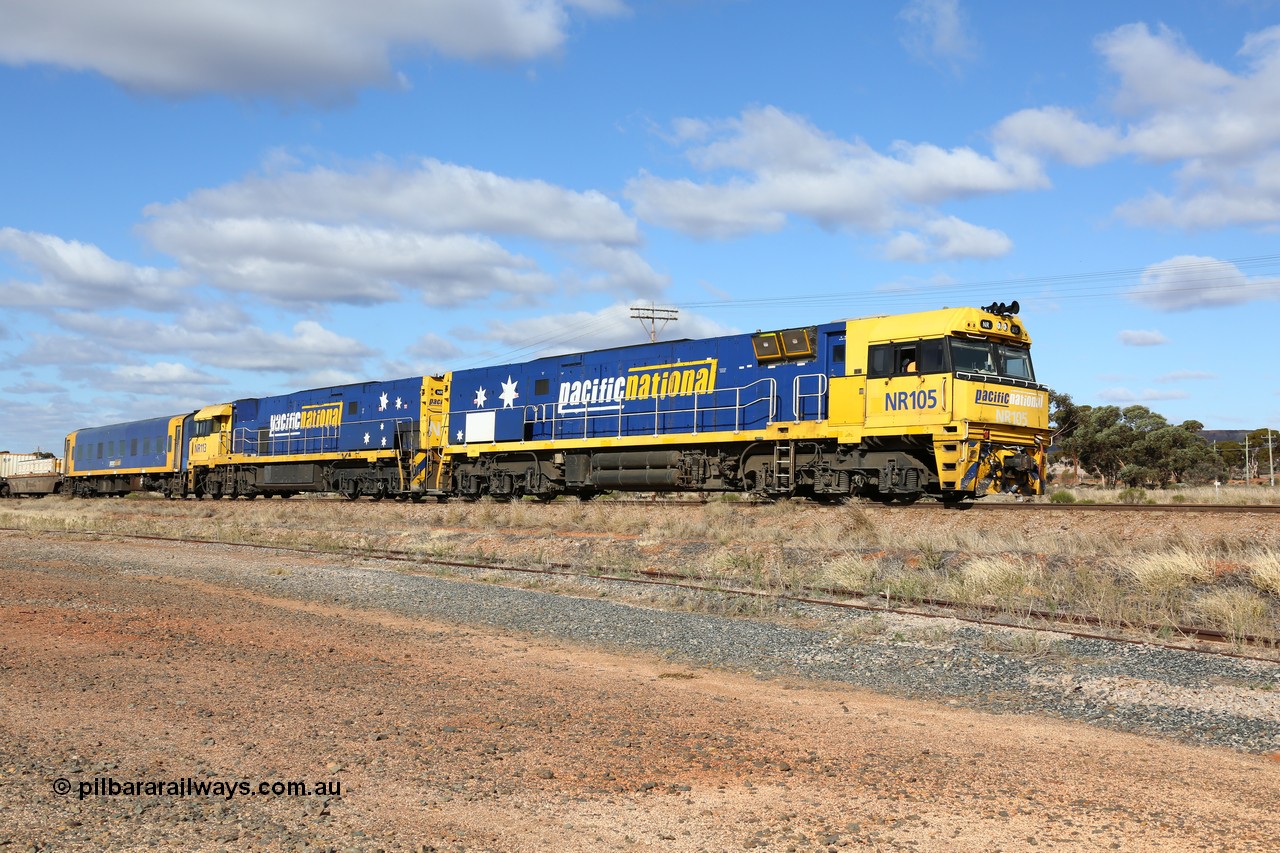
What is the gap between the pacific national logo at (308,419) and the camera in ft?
108

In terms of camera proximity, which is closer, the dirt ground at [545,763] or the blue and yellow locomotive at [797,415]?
the dirt ground at [545,763]

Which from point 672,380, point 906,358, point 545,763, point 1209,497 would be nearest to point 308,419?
point 672,380

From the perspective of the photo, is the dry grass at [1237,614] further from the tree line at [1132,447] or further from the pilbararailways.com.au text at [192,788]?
the tree line at [1132,447]

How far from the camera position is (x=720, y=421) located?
71.4 feet

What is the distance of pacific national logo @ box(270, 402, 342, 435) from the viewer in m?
33.0

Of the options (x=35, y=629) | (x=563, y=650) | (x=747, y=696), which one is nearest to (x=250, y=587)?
(x=35, y=629)

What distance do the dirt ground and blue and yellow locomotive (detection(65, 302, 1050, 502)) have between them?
1128 cm

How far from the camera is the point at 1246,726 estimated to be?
21.6ft

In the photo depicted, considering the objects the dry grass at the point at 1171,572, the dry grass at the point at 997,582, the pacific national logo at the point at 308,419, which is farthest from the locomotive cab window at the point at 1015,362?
the pacific national logo at the point at 308,419

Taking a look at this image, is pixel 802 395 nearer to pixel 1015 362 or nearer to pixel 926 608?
pixel 1015 362

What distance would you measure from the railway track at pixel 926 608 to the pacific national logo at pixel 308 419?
15785 mm

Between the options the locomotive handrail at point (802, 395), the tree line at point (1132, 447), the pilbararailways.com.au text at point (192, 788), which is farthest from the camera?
the tree line at point (1132, 447)

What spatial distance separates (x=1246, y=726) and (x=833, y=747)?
2879mm

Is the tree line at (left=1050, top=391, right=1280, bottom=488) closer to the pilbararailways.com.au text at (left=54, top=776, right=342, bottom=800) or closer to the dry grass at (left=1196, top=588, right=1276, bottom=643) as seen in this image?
the dry grass at (left=1196, top=588, right=1276, bottom=643)
